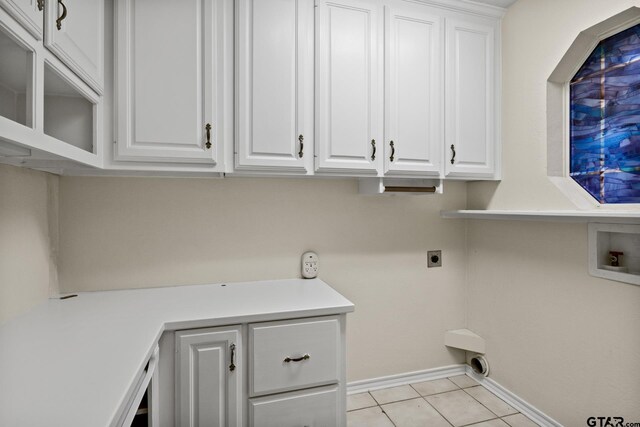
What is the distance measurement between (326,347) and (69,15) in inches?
59.7

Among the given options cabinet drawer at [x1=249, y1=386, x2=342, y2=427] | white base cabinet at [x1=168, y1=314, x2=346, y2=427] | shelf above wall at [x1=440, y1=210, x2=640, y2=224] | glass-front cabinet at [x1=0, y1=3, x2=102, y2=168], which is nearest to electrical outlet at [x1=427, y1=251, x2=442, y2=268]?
shelf above wall at [x1=440, y1=210, x2=640, y2=224]

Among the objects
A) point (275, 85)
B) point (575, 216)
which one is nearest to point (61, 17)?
point (275, 85)

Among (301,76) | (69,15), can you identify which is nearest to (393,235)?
(301,76)

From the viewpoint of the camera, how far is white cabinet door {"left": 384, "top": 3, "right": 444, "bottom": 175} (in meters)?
1.87

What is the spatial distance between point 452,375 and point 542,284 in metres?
0.96

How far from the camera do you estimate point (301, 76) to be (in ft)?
5.57

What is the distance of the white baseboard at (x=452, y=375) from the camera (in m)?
1.93

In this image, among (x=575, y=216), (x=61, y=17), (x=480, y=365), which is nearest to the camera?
(x=61, y=17)

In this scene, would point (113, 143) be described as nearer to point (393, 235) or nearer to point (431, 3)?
point (393, 235)

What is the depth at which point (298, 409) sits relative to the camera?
4.71 feet

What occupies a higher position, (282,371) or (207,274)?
(207,274)

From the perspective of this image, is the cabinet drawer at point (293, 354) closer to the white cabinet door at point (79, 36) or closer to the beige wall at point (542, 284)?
the white cabinet door at point (79, 36)

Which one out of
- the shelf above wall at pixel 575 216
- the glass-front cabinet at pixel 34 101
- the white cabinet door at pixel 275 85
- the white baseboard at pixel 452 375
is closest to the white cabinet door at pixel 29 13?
the glass-front cabinet at pixel 34 101

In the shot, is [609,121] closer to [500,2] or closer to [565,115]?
[565,115]
